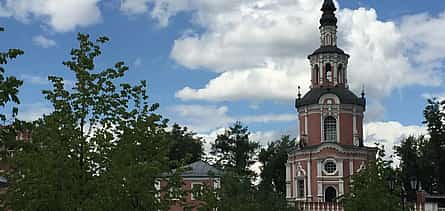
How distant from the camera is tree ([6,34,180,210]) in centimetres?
1748

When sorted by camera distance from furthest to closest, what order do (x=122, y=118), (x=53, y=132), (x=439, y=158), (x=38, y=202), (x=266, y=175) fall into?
(x=266, y=175), (x=439, y=158), (x=122, y=118), (x=53, y=132), (x=38, y=202)

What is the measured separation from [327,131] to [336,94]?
3215 mm

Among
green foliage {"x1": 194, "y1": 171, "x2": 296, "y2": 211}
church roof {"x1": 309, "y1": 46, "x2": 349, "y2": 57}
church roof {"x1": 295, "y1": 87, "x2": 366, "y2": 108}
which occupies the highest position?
church roof {"x1": 309, "y1": 46, "x2": 349, "y2": 57}

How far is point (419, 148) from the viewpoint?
215ft

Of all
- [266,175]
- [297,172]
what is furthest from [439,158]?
[266,175]

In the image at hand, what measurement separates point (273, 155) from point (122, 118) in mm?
67414

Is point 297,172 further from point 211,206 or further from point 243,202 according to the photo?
point 211,206

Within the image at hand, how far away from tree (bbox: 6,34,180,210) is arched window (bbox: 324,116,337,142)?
44.9m

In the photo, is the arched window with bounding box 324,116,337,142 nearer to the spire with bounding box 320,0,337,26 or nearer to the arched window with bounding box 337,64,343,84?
the arched window with bounding box 337,64,343,84

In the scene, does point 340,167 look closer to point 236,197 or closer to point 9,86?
point 236,197

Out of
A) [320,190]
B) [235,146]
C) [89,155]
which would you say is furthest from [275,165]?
[89,155]

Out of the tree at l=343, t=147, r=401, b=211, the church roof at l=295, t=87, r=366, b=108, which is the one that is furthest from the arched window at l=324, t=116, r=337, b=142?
the tree at l=343, t=147, r=401, b=211

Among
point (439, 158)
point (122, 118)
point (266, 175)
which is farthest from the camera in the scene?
point (266, 175)

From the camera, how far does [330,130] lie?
64.7 metres
